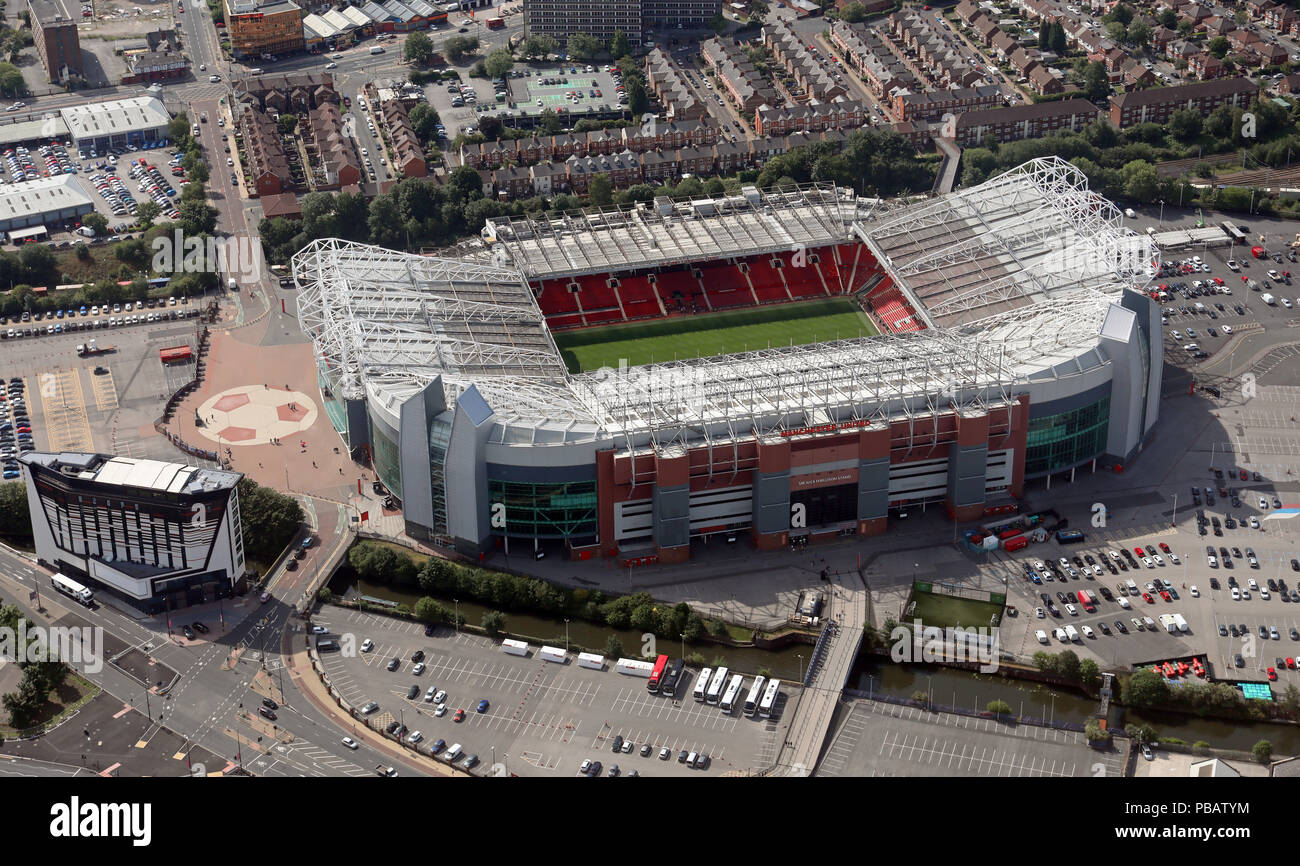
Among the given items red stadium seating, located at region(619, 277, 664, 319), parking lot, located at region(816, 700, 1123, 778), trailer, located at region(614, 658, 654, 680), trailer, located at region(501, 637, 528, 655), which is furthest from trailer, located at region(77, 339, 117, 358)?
parking lot, located at region(816, 700, 1123, 778)

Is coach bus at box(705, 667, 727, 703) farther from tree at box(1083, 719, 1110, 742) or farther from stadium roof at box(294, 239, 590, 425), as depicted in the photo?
tree at box(1083, 719, 1110, 742)

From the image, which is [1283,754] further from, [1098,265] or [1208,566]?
[1098,265]

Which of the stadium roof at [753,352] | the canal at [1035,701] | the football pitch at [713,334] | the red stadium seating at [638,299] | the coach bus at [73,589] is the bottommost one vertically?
the canal at [1035,701]

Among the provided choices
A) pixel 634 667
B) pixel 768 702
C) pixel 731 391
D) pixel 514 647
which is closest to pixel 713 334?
pixel 731 391

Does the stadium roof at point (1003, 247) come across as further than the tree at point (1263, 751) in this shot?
Yes

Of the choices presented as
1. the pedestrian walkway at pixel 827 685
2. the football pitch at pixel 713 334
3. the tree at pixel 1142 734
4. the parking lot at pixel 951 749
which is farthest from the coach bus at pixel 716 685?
the football pitch at pixel 713 334

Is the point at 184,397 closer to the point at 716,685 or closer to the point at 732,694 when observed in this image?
the point at 716,685

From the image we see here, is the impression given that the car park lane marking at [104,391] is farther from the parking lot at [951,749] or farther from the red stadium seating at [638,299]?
the parking lot at [951,749]
